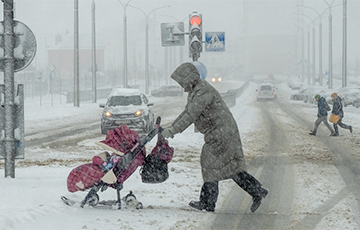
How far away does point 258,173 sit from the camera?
9.09m

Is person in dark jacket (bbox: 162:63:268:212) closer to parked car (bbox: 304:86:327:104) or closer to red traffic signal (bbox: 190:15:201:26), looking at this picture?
red traffic signal (bbox: 190:15:201:26)

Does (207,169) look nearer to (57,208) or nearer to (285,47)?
(57,208)

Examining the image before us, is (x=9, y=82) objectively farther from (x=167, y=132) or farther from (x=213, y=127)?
(x=213, y=127)

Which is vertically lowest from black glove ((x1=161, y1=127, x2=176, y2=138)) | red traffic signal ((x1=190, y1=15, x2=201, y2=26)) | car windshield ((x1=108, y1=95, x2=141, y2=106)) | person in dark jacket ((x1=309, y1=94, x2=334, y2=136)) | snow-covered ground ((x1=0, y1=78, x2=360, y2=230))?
snow-covered ground ((x1=0, y1=78, x2=360, y2=230))

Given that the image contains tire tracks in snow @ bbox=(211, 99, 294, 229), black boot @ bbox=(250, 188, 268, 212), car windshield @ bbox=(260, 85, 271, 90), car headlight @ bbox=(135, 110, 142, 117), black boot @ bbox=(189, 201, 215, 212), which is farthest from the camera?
car windshield @ bbox=(260, 85, 271, 90)

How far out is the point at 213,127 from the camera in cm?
563

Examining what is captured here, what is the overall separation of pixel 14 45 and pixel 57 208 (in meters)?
2.58

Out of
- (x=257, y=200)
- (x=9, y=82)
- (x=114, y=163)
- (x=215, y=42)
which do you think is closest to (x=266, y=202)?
(x=257, y=200)

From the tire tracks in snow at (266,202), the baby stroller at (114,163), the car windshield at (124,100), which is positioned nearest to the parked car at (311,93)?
the car windshield at (124,100)

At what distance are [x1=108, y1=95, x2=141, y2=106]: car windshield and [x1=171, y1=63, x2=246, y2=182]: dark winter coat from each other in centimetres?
1192

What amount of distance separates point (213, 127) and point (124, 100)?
12.4 meters

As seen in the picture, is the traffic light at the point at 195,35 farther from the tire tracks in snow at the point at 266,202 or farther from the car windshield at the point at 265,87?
the car windshield at the point at 265,87

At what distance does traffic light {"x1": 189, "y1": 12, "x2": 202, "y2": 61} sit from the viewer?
1231cm

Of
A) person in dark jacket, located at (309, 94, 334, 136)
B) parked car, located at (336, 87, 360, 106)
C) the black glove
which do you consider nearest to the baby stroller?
the black glove
